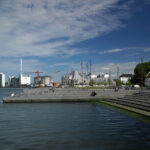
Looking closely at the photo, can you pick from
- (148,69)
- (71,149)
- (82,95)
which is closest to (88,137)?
(71,149)

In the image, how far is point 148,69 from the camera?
93.6 metres

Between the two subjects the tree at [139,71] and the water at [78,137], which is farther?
the tree at [139,71]

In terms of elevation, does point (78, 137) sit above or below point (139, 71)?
below

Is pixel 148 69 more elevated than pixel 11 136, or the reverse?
pixel 148 69

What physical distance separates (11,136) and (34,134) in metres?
1.40

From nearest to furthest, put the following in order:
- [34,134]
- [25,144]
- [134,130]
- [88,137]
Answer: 1. [25,144]
2. [88,137]
3. [34,134]
4. [134,130]

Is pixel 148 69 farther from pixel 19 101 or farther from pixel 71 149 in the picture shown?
pixel 71 149

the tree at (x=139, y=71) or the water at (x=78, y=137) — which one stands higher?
the tree at (x=139, y=71)

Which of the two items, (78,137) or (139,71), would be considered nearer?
(78,137)

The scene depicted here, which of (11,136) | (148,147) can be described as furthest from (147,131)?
(11,136)

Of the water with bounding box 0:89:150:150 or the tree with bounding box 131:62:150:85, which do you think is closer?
the water with bounding box 0:89:150:150

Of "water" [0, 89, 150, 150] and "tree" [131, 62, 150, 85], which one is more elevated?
"tree" [131, 62, 150, 85]

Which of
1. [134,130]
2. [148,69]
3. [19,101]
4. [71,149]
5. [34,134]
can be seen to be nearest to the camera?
[71,149]

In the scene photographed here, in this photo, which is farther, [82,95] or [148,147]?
[82,95]
